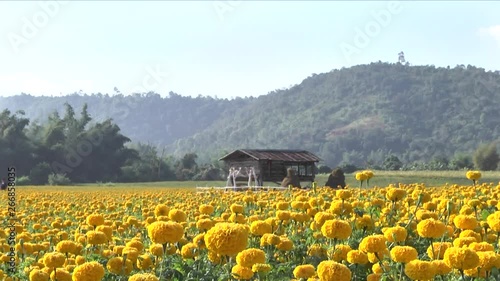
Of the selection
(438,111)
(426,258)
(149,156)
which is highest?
(438,111)

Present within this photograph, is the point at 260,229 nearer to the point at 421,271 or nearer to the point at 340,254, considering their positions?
the point at 340,254

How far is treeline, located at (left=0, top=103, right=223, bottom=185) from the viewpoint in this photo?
2825 inches

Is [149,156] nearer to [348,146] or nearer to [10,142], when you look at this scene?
[10,142]

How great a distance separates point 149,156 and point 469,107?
125 metres

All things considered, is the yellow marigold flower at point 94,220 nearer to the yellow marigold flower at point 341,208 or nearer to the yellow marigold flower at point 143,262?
the yellow marigold flower at point 143,262

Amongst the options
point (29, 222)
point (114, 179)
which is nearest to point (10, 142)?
point (114, 179)

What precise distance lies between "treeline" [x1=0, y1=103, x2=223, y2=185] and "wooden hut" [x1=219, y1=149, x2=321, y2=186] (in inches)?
1190

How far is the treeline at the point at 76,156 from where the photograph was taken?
71.8 meters

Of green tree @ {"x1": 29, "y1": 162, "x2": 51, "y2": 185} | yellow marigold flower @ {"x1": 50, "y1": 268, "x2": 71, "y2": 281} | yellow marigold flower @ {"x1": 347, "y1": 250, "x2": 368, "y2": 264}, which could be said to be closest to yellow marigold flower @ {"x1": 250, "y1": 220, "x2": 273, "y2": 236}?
yellow marigold flower @ {"x1": 347, "y1": 250, "x2": 368, "y2": 264}

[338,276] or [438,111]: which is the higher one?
[438,111]

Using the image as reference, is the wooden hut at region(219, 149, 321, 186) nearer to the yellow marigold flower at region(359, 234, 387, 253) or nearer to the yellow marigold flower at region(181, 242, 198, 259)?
the yellow marigold flower at region(181, 242, 198, 259)

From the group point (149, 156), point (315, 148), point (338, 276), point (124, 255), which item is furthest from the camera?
point (315, 148)

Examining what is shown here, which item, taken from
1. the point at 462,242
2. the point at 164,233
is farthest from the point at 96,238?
the point at 462,242

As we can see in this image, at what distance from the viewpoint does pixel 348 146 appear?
16775 cm
